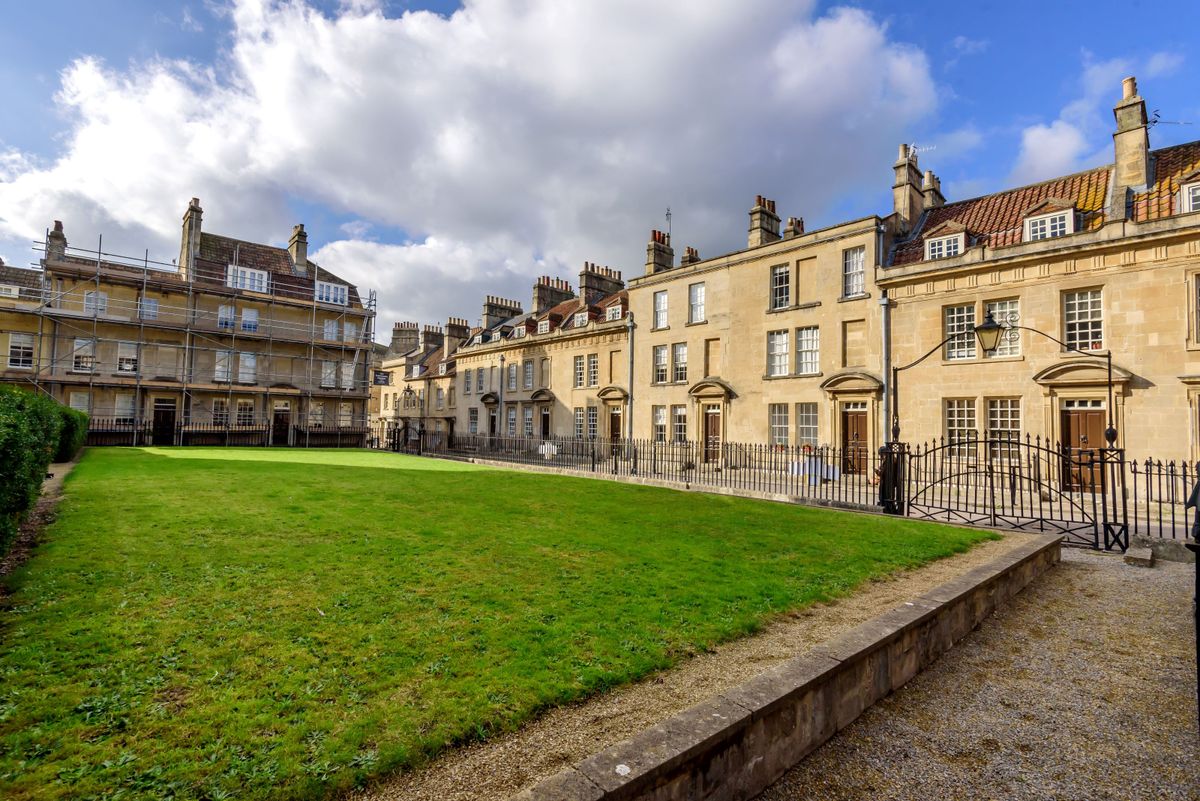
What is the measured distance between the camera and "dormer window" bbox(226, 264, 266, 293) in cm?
3634

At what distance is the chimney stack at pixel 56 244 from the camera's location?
104 ft

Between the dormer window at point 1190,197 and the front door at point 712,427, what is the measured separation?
16.1 meters

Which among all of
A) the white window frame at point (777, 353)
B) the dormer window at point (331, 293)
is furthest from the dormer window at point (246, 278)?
the white window frame at point (777, 353)

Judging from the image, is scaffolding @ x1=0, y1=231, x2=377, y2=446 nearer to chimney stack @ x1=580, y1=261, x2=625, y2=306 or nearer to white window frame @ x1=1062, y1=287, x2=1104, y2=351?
chimney stack @ x1=580, y1=261, x2=625, y2=306

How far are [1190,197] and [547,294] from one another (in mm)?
31562

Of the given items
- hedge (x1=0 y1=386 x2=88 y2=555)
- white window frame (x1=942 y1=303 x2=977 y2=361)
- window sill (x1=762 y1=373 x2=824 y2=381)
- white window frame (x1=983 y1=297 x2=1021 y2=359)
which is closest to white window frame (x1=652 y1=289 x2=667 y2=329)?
window sill (x1=762 y1=373 x2=824 y2=381)

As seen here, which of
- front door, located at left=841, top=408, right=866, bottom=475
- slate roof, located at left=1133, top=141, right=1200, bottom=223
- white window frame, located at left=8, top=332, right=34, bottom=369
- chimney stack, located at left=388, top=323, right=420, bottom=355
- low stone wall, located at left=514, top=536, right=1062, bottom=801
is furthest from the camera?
chimney stack, located at left=388, top=323, right=420, bottom=355

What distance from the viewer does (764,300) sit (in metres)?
24.6

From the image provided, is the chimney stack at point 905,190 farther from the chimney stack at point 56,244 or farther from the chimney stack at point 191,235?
the chimney stack at point 56,244

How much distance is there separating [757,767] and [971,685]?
2.60m

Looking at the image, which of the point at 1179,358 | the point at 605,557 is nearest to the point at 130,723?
the point at 605,557

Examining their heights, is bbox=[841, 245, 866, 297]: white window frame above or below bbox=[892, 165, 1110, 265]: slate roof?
below

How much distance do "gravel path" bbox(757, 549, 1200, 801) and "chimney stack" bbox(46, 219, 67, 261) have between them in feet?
143

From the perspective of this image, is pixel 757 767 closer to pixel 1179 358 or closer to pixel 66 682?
pixel 66 682
